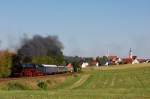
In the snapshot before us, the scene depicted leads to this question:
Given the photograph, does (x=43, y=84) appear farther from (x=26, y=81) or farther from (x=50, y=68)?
(x=50, y=68)

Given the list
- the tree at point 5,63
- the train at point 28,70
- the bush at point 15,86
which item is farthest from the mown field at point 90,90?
the tree at point 5,63

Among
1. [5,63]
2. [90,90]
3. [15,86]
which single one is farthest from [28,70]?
[90,90]

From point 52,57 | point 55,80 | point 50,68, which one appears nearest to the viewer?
point 55,80

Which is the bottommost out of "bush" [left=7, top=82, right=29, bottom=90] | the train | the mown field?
the mown field

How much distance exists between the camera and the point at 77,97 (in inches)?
898

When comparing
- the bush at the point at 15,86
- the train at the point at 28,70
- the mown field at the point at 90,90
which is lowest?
the mown field at the point at 90,90

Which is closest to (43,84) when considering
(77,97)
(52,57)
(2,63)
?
(77,97)

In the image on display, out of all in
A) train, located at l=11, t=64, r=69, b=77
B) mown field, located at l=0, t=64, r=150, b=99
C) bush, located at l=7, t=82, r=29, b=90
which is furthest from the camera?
train, located at l=11, t=64, r=69, b=77

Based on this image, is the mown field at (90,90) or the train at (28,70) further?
the train at (28,70)

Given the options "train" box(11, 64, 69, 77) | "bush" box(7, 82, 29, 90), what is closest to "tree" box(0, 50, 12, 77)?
"train" box(11, 64, 69, 77)

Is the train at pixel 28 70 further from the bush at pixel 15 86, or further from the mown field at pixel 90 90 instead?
A: the bush at pixel 15 86

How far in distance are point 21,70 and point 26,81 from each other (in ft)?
48.1

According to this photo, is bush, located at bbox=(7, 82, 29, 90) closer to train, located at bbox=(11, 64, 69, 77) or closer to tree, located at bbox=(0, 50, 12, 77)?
train, located at bbox=(11, 64, 69, 77)

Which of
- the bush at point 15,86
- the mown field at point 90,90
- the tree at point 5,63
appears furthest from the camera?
the tree at point 5,63
